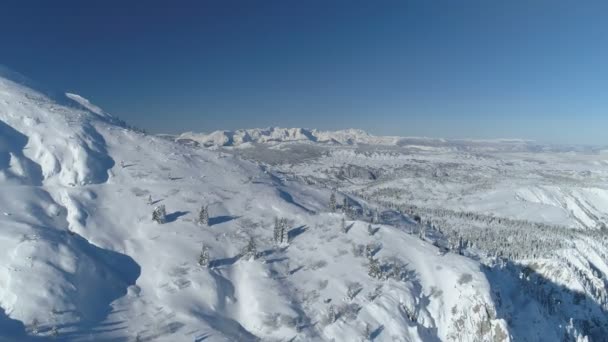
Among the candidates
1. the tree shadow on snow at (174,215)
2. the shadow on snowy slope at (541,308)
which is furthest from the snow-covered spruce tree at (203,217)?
the shadow on snowy slope at (541,308)

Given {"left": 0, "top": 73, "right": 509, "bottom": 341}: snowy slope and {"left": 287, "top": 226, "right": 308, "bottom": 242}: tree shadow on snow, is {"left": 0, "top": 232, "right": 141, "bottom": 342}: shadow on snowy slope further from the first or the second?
{"left": 287, "top": 226, "right": 308, "bottom": 242}: tree shadow on snow

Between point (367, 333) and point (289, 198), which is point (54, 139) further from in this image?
point (367, 333)

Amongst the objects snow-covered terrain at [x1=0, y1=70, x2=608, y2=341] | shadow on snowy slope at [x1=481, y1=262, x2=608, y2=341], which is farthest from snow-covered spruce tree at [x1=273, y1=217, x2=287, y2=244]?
shadow on snowy slope at [x1=481, y1=262, x2=608, y2=341]

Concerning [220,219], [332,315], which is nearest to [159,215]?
[220,219]

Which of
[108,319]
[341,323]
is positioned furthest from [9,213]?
[341,323]

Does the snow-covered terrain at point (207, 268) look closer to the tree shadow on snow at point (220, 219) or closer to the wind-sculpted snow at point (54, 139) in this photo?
the tree shadow on snow at point (220, 219)
